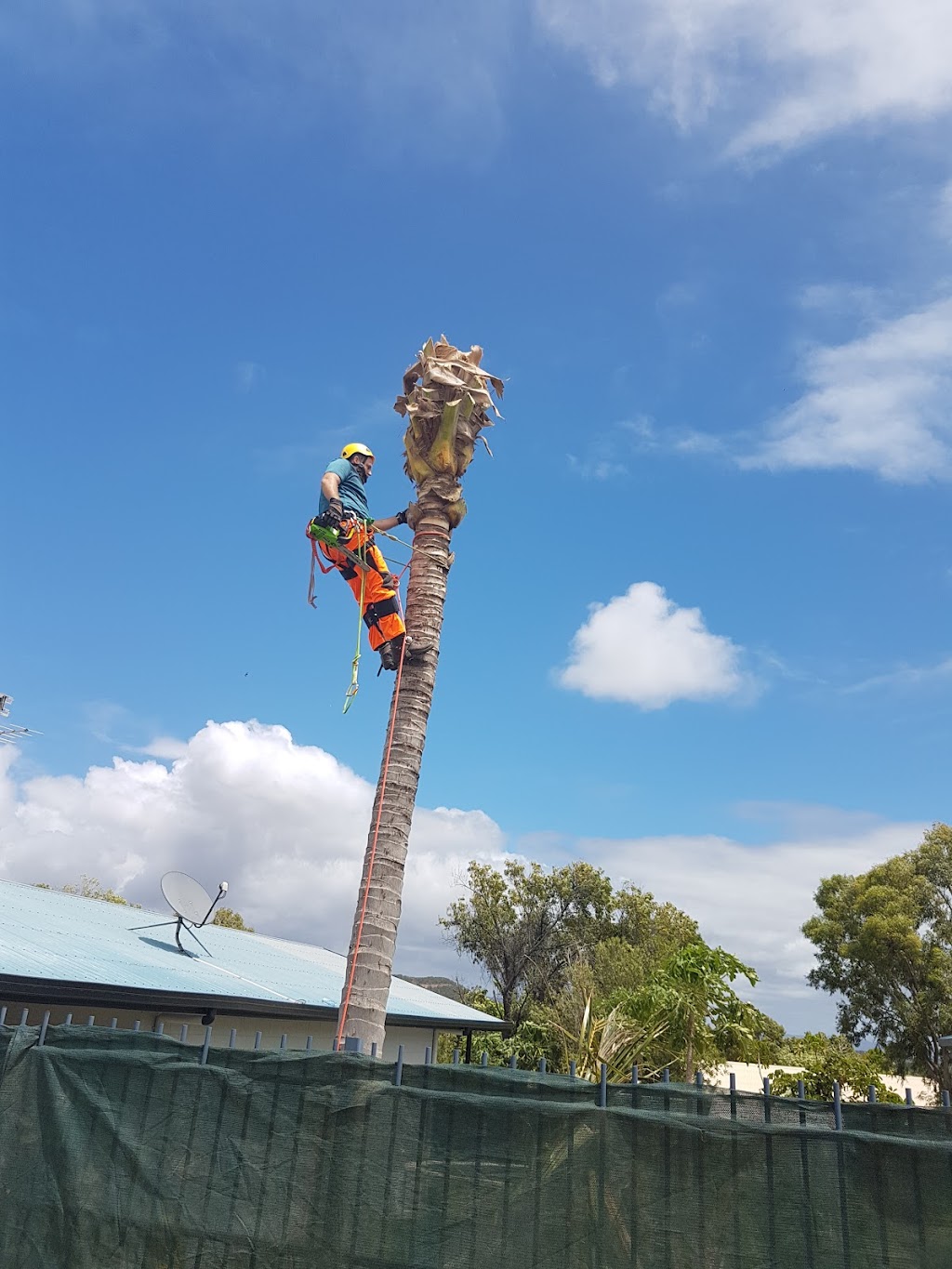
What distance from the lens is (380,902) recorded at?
869 cm

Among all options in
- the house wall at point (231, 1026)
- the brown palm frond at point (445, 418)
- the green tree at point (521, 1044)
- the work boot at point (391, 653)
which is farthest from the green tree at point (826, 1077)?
the brown palm frond at point (445, 418)

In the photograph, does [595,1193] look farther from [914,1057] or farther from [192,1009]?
[914,1057]

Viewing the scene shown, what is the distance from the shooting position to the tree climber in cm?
978

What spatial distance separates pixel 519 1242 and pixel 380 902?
3.73 meters

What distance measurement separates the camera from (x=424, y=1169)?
18.1 feet

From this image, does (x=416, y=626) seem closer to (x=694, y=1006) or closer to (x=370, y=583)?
(x=370, y=583)

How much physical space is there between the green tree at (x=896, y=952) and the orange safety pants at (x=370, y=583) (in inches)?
1000

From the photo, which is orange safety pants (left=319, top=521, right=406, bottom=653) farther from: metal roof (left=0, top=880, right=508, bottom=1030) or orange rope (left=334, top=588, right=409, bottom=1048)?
metal roof (left=0, top=880, right=508, bottom=1030)

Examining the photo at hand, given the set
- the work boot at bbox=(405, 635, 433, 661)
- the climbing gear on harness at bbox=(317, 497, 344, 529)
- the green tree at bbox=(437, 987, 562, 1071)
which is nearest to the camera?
the climbing gear on harness at bbox=(317, 497, 344, 529)

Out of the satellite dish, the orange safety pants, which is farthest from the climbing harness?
the satellite dish

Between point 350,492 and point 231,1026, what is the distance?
8.22 m

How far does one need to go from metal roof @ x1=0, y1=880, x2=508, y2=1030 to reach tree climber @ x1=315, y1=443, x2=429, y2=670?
490 cm

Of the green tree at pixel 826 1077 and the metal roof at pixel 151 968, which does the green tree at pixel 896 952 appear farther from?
the metal roof at pixel 151 968

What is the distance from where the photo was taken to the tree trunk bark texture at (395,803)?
8.37 meters
